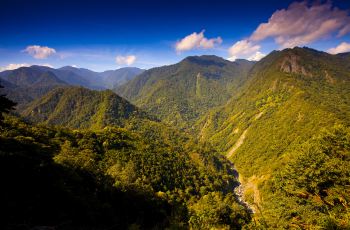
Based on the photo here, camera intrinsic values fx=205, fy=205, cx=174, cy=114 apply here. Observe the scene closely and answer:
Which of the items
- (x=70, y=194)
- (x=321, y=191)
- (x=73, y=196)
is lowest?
(x=321, y=191)

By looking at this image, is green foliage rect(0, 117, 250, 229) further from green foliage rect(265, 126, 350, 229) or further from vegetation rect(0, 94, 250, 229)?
green foliage rect(265, 126, 350, 229)

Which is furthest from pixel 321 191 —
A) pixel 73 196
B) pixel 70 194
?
pixel 70 194

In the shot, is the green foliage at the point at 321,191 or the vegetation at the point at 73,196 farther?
Result: the green foliage at the point at 321,191

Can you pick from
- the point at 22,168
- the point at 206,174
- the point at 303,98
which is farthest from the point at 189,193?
the point at 303,98

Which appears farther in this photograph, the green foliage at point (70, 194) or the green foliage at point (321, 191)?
the green foliage at point (321, 191)

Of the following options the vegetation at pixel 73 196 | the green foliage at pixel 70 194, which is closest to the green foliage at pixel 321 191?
the vegetation at pixel 73 196

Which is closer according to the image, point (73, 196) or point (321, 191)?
point (73, 196)

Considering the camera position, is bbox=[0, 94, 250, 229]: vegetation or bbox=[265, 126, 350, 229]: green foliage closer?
bbox=[0, 94, 250, 229]: vegetation

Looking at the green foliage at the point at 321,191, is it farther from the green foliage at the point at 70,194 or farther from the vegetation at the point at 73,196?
the green foliage at the point at 70,194

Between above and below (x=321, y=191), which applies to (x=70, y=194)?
above

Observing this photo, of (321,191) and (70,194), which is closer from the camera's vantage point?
(70,194)

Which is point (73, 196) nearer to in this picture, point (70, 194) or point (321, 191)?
point (70, 194)

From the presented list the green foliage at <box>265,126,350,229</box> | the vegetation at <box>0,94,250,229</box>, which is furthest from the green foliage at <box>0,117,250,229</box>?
the green foliage at <box>265,126,350,229</box>

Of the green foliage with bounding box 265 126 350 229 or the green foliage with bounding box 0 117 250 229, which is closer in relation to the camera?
the green foliage with bounding box 0 117 250 229
